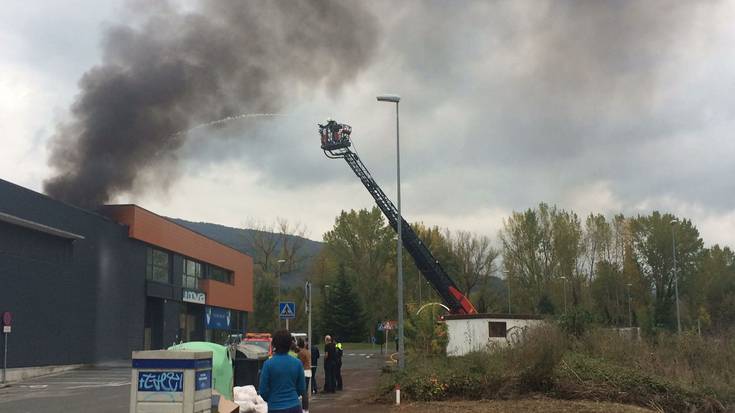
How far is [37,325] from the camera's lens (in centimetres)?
2948

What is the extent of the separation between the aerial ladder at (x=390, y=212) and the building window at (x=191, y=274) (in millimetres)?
16168

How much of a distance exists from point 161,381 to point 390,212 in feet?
103

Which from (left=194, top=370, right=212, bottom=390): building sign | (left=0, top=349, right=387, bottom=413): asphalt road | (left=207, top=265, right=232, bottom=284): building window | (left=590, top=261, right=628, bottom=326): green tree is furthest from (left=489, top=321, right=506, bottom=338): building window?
(left=590, top=261, right=628, bottom=326): green tree

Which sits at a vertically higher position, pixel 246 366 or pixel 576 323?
pixel 576 323

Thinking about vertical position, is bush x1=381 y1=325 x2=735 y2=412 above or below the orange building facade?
below

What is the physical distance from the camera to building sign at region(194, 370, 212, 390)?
25.4 feet

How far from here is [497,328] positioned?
30.5 m

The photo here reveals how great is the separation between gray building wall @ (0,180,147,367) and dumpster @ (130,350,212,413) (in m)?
22.6

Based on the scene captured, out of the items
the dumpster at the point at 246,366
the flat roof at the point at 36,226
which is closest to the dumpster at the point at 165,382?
the dumpster at the point at 246,366

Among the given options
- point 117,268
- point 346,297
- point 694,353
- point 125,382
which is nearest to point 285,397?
point 694,353

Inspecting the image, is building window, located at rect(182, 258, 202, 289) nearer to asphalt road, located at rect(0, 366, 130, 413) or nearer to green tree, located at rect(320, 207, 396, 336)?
asphalt road, located at rect(0, 366, 130, 413)

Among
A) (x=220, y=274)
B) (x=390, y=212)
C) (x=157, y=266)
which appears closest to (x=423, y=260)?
(x=390, y=212)

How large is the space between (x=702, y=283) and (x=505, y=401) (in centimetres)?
5616

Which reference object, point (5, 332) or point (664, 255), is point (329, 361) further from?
point (664, 255)
